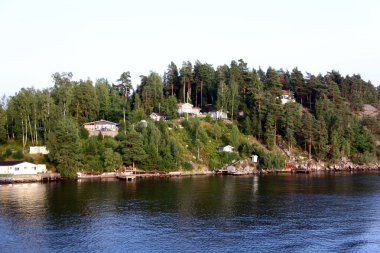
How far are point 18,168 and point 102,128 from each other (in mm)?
23620

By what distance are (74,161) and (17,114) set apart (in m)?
22.0

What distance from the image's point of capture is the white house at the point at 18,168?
2955 inches

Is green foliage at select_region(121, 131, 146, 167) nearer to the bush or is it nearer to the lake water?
the lake water

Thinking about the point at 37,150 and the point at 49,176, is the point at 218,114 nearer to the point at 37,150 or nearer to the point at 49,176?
the point at 37,150

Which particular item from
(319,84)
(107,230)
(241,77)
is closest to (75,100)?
(241,77)

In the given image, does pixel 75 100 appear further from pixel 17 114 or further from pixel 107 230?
pixel 107 230

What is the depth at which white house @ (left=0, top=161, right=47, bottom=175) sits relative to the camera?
75.1 meters

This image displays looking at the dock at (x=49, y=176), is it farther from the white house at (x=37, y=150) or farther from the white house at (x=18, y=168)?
the white house at (x=37, y=150)

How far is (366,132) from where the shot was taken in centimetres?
11250

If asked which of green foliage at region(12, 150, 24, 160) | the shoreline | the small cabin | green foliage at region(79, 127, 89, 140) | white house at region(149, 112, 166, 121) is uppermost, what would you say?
the small cabin

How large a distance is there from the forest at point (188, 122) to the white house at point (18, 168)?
12.8 feet

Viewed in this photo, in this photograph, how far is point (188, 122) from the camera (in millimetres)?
101875

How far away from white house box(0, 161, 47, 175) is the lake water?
551 cm

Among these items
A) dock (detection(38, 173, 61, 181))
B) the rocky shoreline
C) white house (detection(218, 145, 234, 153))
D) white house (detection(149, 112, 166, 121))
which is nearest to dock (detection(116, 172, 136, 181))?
the rocky shoreline
